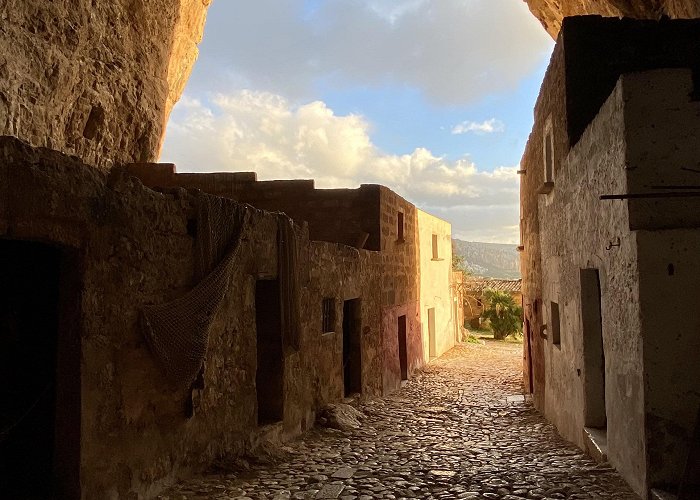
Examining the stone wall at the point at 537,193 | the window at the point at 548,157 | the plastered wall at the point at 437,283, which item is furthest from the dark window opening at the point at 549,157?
the plastered wall at the point at 437,283

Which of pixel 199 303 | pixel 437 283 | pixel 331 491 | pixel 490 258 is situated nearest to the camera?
pixel 331 491

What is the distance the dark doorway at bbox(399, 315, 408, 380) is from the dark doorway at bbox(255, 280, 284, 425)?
26.8ft

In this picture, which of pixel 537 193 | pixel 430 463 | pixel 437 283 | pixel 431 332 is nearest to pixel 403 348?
pixel 431 332

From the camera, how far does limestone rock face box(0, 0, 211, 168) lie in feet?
32.5

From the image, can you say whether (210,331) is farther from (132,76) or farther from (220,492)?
(132,76)

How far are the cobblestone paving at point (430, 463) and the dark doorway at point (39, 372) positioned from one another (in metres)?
1.01

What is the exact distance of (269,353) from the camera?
6.98m

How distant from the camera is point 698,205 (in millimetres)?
4121

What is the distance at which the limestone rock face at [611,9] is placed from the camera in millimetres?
9859

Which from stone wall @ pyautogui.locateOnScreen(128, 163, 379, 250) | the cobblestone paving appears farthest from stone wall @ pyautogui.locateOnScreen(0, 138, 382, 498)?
stone wall @ pyautogui.locateOnScreen(128, 163, 379, 250)

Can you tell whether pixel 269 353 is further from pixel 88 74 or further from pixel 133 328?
pixel 88 74

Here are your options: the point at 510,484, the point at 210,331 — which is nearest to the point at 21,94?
the point at 210,331

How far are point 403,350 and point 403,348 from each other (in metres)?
0.05

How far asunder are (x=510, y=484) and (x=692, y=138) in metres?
3.21
